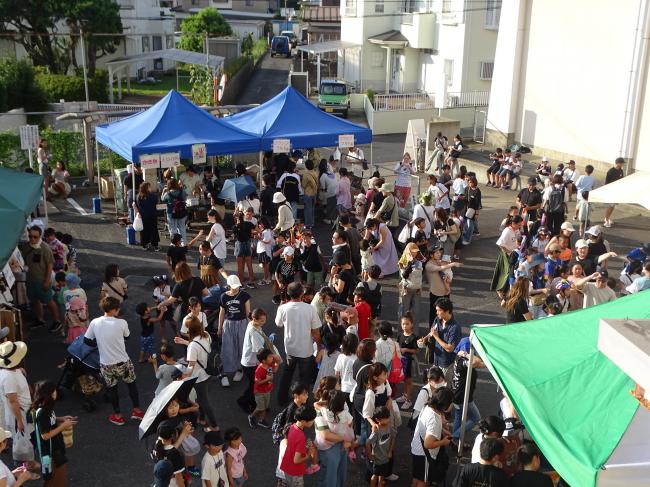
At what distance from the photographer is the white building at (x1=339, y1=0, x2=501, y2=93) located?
3203 centimetres

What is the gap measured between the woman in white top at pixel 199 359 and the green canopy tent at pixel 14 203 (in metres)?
2.80

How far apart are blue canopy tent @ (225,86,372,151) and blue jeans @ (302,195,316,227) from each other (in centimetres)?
118

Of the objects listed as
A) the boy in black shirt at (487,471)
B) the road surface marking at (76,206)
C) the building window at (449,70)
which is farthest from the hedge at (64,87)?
the boy in black shirt at (487,471)

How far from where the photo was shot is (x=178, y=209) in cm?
1359

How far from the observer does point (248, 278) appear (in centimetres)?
1293

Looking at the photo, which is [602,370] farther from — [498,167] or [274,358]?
[498,167]

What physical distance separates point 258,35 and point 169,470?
70.5 metres

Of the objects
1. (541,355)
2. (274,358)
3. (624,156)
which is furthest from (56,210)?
(624,156)

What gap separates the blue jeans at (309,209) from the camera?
15586mm

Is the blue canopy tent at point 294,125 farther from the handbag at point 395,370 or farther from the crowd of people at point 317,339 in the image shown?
the handbag at point 395,370

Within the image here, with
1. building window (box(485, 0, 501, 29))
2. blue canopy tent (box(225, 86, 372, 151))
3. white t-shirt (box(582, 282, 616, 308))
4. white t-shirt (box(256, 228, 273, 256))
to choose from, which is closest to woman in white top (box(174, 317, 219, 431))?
white t-shirt (box(256, 228, 273, 256))

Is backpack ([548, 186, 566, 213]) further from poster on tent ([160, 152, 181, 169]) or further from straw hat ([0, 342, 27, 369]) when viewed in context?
straw hat ([0, 342, 27, 369])

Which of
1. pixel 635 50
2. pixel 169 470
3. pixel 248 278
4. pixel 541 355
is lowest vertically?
pixel 248 278

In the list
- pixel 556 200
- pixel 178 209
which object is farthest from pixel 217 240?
pixel 556 200
